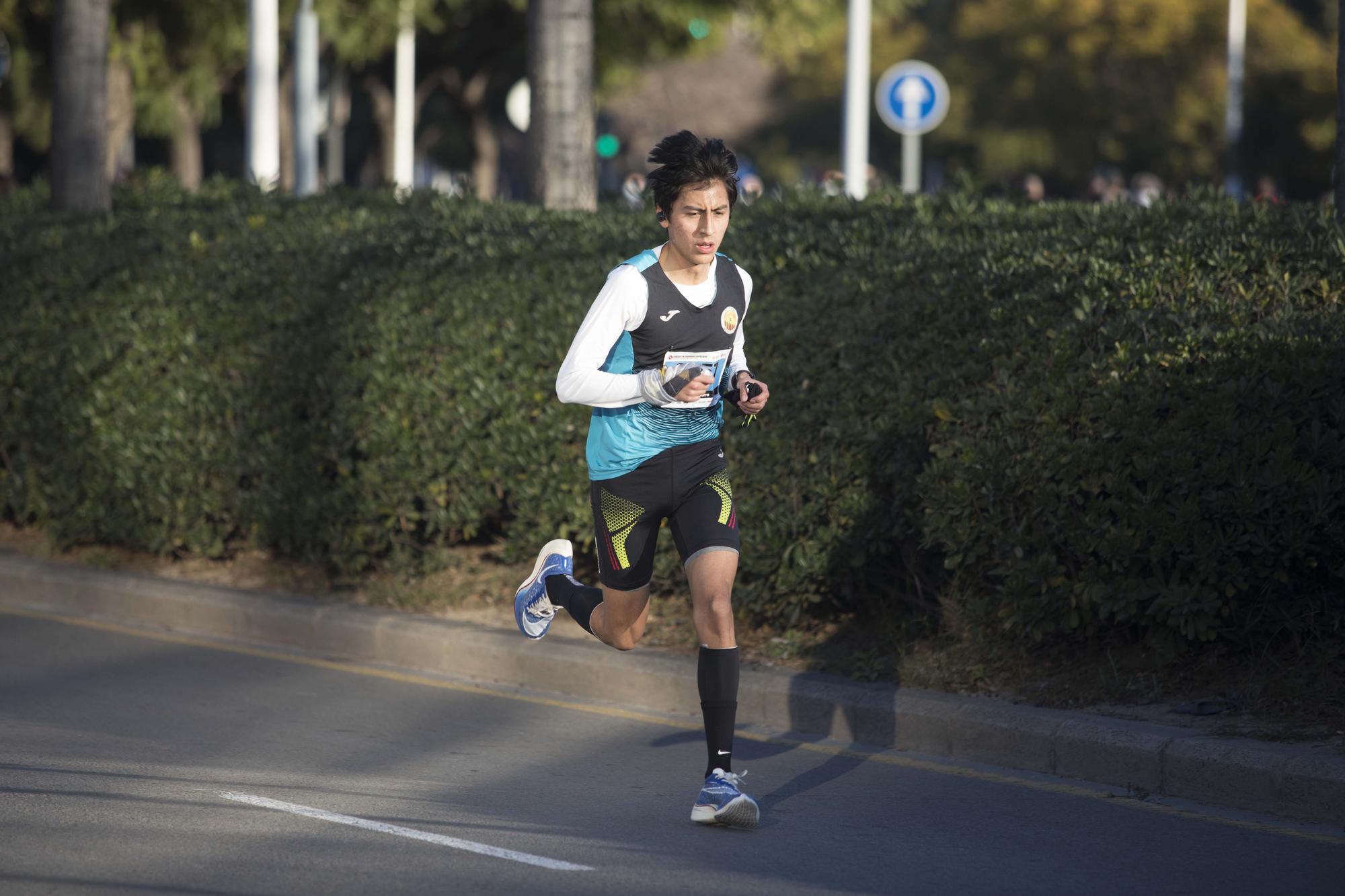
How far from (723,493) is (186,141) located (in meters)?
29.5

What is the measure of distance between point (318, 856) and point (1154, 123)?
4885 cm

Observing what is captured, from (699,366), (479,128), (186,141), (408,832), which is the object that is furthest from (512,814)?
(479,128)

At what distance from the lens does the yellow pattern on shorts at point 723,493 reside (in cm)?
617

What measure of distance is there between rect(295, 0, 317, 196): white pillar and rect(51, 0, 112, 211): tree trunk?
2.66 m

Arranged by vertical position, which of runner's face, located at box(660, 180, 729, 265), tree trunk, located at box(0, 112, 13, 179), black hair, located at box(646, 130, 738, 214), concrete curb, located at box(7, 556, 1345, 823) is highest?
tree trunk, located at box(0, 112, 13, 179)

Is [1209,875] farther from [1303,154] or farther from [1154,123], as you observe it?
[1154,123]

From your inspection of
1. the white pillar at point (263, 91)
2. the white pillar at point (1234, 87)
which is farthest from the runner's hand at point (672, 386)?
the white pillar at point (1234, 87)

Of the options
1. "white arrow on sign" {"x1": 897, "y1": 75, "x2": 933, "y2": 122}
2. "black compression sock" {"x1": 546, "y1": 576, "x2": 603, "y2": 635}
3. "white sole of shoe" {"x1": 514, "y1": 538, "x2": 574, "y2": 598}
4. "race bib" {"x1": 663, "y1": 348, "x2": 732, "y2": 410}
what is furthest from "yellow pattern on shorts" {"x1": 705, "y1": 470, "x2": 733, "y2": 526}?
"white arrow on sign" {"x1": 897, "y1": 75, "x2": 933, "y2": 122}

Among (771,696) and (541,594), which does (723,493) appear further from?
(771,696)

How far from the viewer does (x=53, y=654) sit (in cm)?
902

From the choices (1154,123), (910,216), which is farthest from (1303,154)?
(910,216)

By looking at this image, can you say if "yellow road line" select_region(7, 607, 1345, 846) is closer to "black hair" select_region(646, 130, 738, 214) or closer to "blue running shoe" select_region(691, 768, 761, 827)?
"blue running shoe" select_region(691, 768, 761, 827)

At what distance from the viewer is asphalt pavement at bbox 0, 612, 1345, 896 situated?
5.41 metres

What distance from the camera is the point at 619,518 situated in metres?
6.25
